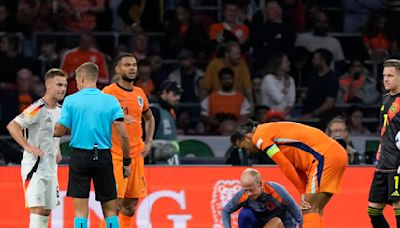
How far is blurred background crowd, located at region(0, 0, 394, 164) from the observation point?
19156 mm

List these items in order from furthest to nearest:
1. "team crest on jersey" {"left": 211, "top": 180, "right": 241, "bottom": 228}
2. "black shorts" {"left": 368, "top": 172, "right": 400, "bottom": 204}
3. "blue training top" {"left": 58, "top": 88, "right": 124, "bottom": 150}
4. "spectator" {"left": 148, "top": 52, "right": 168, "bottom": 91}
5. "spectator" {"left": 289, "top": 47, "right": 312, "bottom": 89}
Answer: "spectator" {"left": 289, "top": 47, "right": 312, "bottom": 89} → "spectator" {"left": 148, "top": 52, "right": 168, "bottom": 91} → "team crest on jersey" {"left": 211, "top": 180, "right": 241, "bottom": 228} → "black shorts" {"left": 368, "top": 172, "right": 400, "bottom": 204} → "blue training top" {"left": 58, "top": 88, "right": 124, "bottom": 150}

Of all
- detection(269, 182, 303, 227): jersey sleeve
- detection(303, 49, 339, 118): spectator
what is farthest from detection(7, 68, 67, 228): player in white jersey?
detection(303, 49, 339, 118): spectator

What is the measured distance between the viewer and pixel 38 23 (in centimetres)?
2033

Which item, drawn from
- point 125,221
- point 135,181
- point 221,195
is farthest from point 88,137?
point 221,195

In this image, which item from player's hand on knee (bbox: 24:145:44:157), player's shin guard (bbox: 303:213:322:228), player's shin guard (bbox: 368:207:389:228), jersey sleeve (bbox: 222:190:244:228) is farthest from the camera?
player's shin guard (bbox: 368:207:389:228)

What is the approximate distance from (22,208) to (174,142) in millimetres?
2307

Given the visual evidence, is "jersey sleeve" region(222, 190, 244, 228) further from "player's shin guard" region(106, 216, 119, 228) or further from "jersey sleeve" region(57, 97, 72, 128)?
"jersey sleeve" region(57, 97, 72, 128)

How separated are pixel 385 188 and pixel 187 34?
24.0ft

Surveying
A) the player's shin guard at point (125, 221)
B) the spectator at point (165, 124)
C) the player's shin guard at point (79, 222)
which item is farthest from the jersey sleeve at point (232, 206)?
the spectator at point (165, 124)

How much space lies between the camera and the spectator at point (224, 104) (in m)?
19.0

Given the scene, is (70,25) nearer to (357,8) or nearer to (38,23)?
(38,23)

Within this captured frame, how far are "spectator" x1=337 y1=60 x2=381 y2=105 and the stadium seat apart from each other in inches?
111

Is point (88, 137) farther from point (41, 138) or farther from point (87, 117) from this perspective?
point (41, 138)

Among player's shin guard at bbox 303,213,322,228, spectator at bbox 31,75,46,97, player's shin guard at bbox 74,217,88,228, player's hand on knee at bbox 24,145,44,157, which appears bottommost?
player's shin guard at bbox 303,213,322,228
